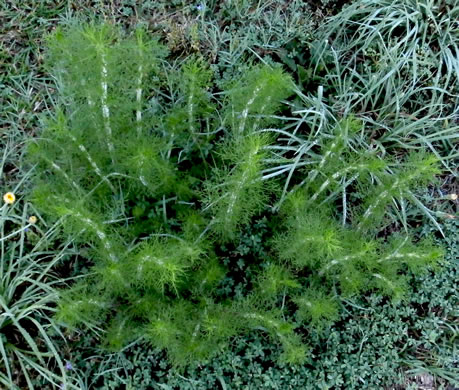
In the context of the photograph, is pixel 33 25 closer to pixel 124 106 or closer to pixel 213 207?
pixel 124 106

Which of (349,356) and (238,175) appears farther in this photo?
(349,356)

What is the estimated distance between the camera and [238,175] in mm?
2398

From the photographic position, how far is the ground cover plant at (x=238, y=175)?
2479 mm

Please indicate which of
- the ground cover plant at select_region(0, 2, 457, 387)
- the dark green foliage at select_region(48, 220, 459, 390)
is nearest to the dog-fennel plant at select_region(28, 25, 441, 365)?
the ground cover plant at select_region(0, 2, 457, 387)

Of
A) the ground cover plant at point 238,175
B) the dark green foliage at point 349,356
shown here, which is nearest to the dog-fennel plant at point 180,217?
the ground cover plant at point 238,175

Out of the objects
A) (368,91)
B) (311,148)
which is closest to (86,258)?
(311,148)

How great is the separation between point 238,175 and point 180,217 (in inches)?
22.2

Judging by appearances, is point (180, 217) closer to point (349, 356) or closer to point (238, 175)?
point (238, 175)

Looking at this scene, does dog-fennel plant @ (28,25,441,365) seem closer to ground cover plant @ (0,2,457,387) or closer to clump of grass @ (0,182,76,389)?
ground cover plant @ (0,2,457,387)

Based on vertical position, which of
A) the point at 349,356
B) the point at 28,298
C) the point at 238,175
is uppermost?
the point at 238,175

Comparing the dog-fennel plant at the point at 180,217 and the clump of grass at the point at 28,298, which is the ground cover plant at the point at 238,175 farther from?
the clump of grass at the point at 28,298

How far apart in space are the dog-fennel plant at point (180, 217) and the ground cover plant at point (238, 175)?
0.01 metres

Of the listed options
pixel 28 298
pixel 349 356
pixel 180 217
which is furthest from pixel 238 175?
pixel 28 298

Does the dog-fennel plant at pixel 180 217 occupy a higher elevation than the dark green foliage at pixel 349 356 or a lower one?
higher
